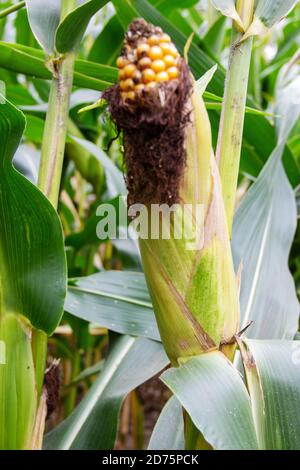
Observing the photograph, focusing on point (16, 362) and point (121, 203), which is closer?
point (16, 362)

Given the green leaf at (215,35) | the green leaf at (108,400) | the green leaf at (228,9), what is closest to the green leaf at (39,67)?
the green leaf at (228,9)

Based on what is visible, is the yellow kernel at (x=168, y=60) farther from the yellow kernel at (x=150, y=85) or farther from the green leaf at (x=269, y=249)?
the green leaf at (x=269, y=249)

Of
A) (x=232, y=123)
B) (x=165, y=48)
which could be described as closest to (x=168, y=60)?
(x=165, y=48)

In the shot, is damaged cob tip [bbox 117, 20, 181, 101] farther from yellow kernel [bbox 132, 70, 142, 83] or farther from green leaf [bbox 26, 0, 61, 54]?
green leaf [bbox 26, 0, 61, 54]

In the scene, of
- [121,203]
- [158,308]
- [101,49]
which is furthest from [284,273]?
[101,49]

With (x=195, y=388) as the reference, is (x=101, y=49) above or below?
above
